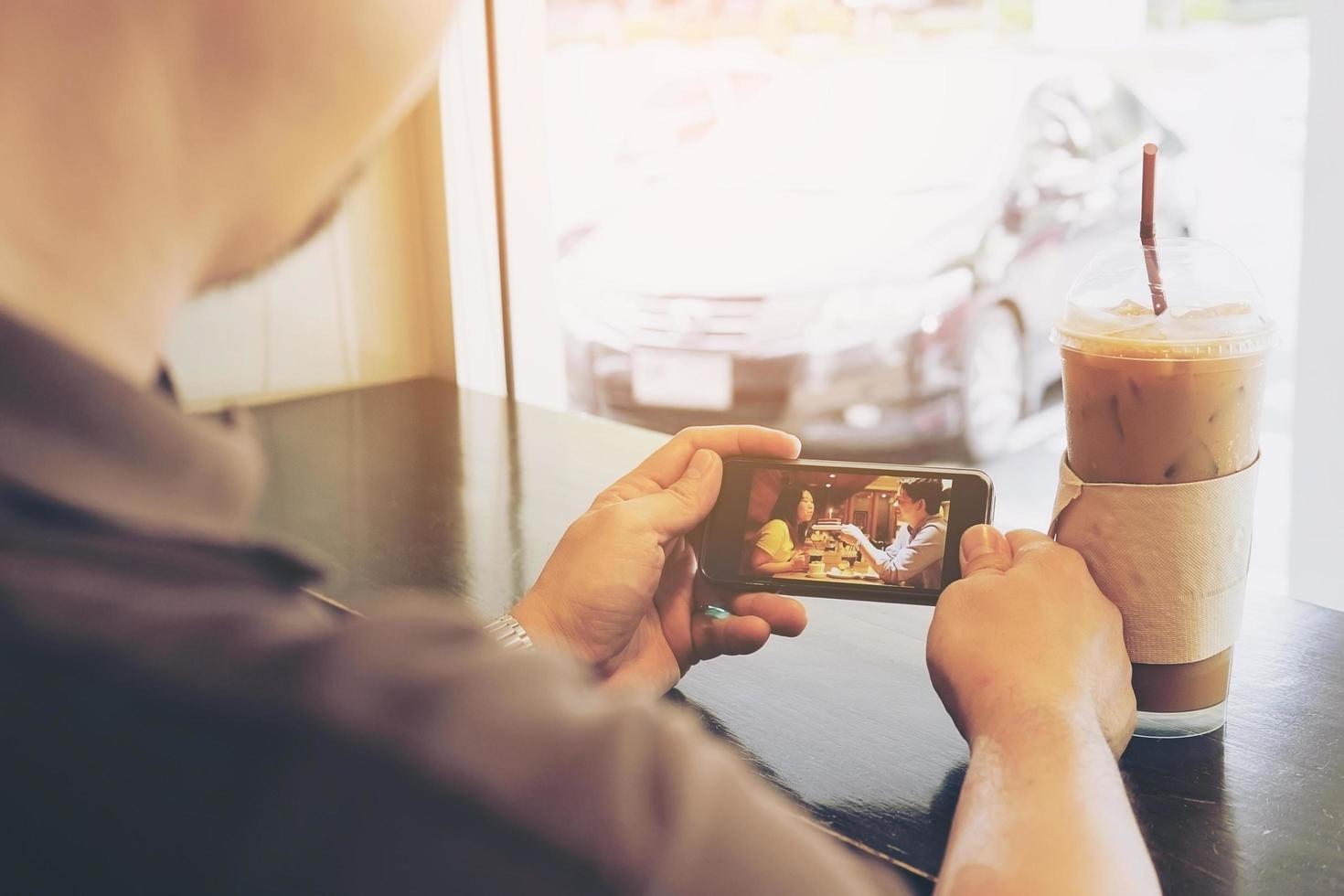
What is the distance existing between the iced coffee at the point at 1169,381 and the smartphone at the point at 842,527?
0.12 meters

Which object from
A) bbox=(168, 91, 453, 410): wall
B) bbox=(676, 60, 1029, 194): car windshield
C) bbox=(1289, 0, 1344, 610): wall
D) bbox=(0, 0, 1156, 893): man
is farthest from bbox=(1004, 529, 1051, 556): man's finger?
bbox=(676, 60, 1029, 194): car windshield

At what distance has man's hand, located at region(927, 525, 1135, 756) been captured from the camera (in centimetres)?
71

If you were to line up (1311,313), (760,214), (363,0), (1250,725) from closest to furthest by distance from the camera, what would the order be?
(363,0) < (1250,725) < (1311,313) < (760,214)

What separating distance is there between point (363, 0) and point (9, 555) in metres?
0.21

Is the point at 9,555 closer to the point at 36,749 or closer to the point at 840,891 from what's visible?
the point at 36,749

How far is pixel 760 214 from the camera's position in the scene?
3430 mm

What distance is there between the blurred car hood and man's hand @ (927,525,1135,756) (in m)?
2.52

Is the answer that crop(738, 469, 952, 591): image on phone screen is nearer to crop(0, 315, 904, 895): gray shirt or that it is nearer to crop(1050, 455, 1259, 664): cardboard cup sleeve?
crop(1050, 455, 1259, 664): cardboard cup sleeve

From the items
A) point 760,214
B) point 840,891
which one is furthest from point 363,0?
point 760,214

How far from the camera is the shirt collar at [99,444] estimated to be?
31cm

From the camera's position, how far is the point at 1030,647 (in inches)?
29.0

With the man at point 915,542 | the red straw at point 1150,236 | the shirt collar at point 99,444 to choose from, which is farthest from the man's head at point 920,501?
the shirt collar at point 99,444

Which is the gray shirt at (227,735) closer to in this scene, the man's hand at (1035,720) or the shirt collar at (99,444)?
the shirt collar at (99,444)

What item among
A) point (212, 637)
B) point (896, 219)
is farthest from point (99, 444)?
point (896, 219)
